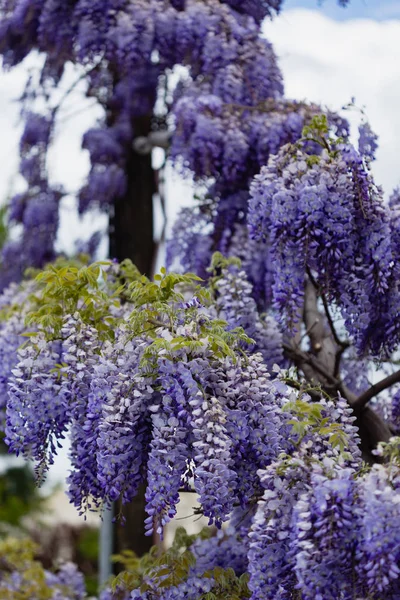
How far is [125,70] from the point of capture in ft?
19.1

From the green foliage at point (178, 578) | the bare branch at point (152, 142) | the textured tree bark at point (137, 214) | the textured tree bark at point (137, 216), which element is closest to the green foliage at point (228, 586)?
the green foliage at point (178, 578)

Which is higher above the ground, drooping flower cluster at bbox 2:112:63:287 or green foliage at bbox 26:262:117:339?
drooping flower cluster at bbox 2:112:63:287

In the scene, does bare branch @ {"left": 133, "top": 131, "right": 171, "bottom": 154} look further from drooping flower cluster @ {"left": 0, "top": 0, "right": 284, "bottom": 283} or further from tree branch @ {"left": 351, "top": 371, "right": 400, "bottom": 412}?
tree branch @ {"left": 351, "top": 371, "right": 400, "bottom": 412}

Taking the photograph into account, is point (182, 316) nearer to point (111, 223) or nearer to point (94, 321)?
point (94, 321)

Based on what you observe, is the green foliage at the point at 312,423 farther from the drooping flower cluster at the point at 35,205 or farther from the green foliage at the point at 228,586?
the drooping flower cluster at the point at 35,205

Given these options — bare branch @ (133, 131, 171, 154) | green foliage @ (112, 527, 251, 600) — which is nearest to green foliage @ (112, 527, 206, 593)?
green foliage @ (112, 527, 251, 600)

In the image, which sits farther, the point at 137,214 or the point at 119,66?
the point at 137,214

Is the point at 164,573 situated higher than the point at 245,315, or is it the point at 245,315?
the point at 245,315

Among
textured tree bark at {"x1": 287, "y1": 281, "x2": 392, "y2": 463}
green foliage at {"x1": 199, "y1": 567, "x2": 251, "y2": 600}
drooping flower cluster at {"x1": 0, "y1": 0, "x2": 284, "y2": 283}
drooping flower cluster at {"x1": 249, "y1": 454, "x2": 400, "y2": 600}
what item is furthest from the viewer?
drooping flower cluster at {"x1": 0, "y1": 0, "x2": 284, "y2": 283}

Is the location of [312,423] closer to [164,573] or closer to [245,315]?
[164,573]

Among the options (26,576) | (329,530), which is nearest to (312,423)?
(329,530)

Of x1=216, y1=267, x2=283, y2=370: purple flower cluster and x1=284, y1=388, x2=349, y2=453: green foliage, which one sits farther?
x1=216, y1=267, x2=283, y2=370: purple flower cluster

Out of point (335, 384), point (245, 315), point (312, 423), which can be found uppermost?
point (245, 315)

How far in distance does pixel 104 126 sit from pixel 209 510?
453 centimetres
